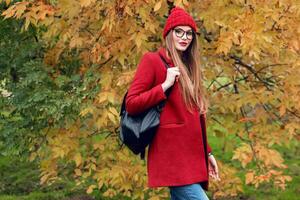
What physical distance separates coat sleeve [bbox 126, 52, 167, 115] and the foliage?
1410mm

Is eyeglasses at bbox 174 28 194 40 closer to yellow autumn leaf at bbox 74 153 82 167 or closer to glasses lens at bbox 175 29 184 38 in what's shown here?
glasses lens at bbox 175 29 184 38

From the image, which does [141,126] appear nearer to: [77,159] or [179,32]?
[179,32]

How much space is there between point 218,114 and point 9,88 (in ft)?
7.75

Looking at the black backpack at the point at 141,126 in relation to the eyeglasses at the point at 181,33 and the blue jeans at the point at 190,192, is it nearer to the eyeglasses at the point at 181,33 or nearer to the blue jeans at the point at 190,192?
the eyeglasses at the point at 181,33

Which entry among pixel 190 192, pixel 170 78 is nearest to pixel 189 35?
pixel 170 78

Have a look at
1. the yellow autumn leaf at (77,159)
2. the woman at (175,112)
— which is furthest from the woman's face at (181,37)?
the yellow autumn leaf at (77,159)

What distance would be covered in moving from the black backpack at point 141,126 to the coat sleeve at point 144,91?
52 mm

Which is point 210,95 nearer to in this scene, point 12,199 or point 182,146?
point 182,146

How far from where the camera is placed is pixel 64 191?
8.74 metres

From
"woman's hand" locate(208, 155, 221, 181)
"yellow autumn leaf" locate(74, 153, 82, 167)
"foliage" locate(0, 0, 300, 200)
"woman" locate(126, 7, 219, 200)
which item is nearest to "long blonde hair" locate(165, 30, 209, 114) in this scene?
"woman" locate(126, 7, 219, 200)

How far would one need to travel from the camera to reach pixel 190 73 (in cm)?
366

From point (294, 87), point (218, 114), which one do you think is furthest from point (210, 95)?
point (294, 87)

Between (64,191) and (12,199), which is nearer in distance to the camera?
(12,199)

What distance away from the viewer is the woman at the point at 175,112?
136 inches
